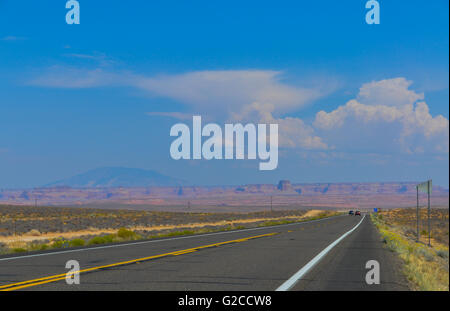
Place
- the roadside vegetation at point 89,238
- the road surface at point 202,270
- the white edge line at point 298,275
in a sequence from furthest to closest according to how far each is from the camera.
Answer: the roadside vegetation at point 89,238, the road surface at point 202,270, the white edge line at point 298,275

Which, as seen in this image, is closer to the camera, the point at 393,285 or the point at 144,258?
the point at 393,285

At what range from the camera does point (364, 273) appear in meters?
11.7

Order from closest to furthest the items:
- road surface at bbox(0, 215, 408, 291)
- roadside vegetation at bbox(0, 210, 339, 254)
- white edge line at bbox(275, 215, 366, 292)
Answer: white edge line at bbox(275, 215, 366, 292) < road surface at bbox(0, 215, 408, 291) < roadside vegetation at bbox(0, 210, 339, 254)

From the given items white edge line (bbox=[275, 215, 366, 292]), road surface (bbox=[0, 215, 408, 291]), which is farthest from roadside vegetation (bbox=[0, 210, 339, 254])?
white edge line (bbox=[275, 215, 366, 292])

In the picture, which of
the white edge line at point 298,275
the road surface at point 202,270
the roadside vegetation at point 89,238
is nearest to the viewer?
the white edge line at point 298,275

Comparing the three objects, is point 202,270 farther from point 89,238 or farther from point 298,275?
point 89,238

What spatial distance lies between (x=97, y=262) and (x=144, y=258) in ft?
5.01

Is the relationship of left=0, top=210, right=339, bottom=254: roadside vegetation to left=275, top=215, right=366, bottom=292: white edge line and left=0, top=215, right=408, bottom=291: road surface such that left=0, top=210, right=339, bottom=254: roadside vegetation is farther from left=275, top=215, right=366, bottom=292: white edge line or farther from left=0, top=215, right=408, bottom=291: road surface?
left=275, top=215, right=366, bottom=292: white edge line

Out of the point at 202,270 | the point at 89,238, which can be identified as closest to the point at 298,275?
the point at 202,270

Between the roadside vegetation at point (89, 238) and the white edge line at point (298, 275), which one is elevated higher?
the white edge line at point (298, 275)

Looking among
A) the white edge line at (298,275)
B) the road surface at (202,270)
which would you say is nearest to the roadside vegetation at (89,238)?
the road surface at (202,270)

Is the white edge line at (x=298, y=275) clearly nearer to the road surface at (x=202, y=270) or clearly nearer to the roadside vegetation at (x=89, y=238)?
the road surface at (x=202, y=270)
